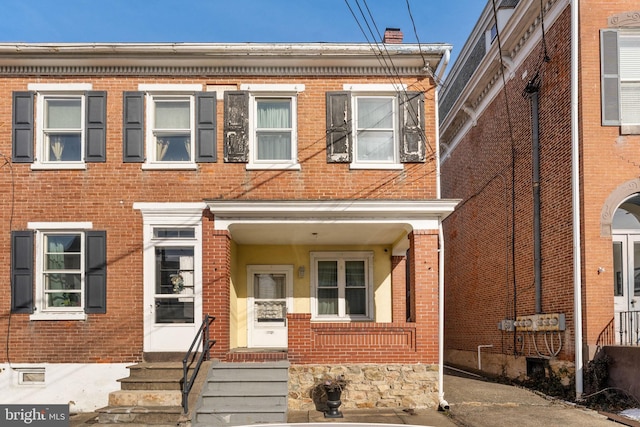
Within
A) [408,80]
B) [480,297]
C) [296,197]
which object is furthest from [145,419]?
[480,297]

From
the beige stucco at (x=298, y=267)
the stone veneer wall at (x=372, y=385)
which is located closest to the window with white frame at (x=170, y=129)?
the beige stucco at (x=298, y=267)

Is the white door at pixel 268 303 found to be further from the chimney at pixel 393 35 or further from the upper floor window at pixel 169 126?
the chimney at pixel 393 35

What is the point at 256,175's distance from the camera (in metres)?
11.8

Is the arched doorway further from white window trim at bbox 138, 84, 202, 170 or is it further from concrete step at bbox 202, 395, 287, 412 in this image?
white window trim at bbox 138, 84, 202, 170

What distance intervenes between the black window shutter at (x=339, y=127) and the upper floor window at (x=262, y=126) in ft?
2.12

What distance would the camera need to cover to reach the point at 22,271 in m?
11.6

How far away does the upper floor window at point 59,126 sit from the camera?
11.8m

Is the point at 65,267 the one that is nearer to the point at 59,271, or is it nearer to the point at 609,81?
the point at 59,271

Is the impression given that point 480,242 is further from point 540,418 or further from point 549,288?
point 540,418

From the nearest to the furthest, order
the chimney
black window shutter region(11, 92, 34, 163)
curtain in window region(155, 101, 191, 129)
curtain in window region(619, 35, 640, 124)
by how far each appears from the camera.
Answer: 1. curtain in window region(619, 35, 640, 124)
2. black window shutter region(11, 92, 34, 163)
3. curtain in window region(155, 101, 191, 129)
4. the chimney

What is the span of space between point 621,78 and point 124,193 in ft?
31.8

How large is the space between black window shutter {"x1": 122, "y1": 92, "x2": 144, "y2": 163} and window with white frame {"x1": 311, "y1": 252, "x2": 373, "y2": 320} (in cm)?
433

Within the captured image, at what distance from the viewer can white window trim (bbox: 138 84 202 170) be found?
1176cm

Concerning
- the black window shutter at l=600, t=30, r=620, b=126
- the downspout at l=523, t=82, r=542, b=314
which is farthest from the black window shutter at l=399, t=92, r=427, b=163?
the black window shutter at l=600, t=30, r=620, b=126
